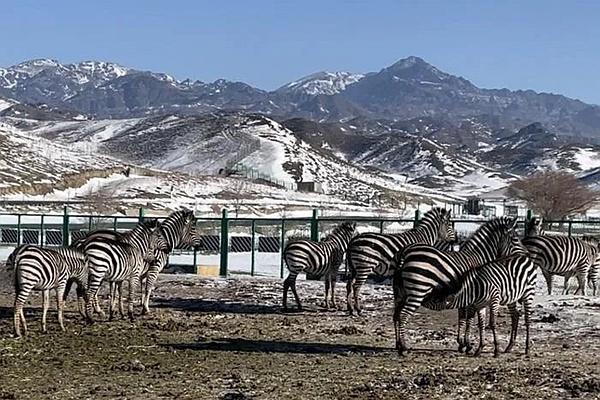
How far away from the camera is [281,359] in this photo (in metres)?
11.6

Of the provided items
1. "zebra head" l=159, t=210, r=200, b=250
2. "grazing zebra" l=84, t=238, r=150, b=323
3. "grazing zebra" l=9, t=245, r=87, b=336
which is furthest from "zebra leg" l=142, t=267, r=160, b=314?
"grazing zebra" l=9, t=245, r=87, b=336

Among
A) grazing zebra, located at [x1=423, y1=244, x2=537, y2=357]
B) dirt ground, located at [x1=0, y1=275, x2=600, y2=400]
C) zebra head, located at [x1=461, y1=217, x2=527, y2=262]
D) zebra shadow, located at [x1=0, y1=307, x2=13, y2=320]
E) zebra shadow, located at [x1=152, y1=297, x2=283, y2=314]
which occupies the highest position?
zebra head, located at [x1=461, y1=217, x2=527, y2=262]

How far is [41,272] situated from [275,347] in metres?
3.46

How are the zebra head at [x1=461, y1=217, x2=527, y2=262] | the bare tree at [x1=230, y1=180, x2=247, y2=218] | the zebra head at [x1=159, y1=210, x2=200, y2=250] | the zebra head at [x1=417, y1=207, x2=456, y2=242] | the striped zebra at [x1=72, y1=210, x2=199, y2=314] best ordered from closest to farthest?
the zebra head at [x1=461, y1=217, x2=527, y2=262] → the striped zebra at [x1=72, y1=210, x2=199, y2=314] → the zebra head at [x1=159, y1=210, x2=200, y2=250] → the zebra head at [x1=417, y1=207, x2=456, y2=242] → the bare tree at [x1=230, y1=180, x2=247, y2=218]

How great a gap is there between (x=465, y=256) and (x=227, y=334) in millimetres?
3671

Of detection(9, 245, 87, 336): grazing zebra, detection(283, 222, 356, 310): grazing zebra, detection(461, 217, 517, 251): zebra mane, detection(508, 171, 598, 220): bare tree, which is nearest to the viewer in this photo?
detection(9, 245, 87, 336): grazing zebra

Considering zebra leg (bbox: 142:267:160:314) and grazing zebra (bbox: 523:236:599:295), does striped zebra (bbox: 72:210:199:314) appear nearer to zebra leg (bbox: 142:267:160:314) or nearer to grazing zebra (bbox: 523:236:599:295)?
zebra leg (bbox: 142:267:160:314)

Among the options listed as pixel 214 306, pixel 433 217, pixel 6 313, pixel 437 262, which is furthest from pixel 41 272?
pixel 433 217

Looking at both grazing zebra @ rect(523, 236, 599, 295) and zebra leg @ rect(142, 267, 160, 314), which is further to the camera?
grazing zebra @ rect(523, 236, 599, 295)

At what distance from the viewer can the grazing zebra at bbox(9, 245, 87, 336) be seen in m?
12.6

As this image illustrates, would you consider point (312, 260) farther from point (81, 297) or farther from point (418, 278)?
point (418, 278)

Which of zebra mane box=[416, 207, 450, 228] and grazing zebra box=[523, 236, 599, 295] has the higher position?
zebra mane box=[416, 207, 450, 228]

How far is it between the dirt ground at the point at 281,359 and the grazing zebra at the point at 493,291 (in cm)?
46

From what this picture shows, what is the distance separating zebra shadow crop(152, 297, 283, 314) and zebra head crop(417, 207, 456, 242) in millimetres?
3445
